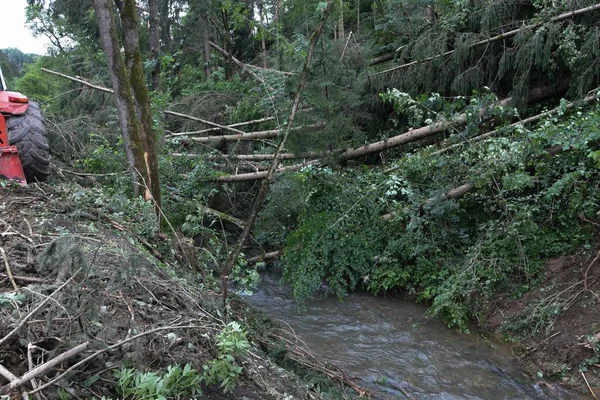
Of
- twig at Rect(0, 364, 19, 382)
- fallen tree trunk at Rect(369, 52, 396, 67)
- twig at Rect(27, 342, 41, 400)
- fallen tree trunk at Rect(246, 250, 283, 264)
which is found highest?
fallen tree trunk at Rect(369, 52, 396, 67)

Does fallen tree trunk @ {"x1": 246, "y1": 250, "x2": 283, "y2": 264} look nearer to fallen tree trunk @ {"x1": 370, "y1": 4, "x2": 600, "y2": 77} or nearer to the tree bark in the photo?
the tree bark

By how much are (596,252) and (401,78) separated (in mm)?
4860

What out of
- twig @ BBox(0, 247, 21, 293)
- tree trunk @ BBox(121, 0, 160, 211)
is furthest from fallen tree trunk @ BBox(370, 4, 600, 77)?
twig @ BBox(0, 247, 21, 293)

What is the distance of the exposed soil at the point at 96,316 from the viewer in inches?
92.4

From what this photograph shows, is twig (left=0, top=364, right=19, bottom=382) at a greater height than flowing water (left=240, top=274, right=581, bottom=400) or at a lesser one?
greater

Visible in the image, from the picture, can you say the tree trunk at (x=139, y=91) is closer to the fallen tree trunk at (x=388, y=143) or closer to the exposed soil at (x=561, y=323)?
the fallen tree trunk at (x=388, y=143)

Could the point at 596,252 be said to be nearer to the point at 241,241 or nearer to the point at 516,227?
the point at 516,227

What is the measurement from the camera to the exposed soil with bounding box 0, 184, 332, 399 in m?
2.35

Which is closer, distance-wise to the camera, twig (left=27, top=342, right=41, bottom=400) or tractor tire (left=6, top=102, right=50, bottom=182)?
twig (left=27, top=342, right=41, bottom=400)

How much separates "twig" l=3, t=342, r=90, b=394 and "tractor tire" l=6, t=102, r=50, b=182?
4.31 m

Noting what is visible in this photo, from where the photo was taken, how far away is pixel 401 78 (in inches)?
370

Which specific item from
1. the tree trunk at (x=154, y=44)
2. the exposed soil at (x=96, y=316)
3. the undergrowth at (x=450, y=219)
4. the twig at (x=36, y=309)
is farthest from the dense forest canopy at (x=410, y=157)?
the tree trunk at (x=154, y=44)

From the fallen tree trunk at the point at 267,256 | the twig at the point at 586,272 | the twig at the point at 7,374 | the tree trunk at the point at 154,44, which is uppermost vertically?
the tree trunk at the point at 154,44

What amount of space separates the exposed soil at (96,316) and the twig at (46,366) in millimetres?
54
